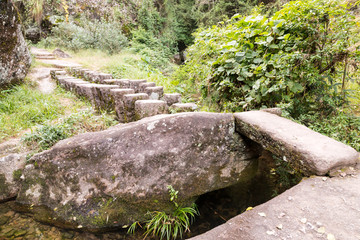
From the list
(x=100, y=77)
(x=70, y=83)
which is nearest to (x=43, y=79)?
(x=70, y=83)

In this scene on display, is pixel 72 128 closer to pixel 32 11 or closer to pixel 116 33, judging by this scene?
pixel 116 33

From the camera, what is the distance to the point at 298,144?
167cm

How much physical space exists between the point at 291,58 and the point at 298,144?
3.73 ft

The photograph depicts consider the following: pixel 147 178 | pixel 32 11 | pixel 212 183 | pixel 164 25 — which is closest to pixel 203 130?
pixel 212 183

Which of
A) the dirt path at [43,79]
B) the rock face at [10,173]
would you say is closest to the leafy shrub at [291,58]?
the rock face at [10,173]

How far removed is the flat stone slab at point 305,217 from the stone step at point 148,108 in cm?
175

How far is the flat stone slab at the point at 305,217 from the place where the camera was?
3.84 feet

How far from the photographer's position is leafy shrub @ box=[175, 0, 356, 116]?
A: 230 centimetres

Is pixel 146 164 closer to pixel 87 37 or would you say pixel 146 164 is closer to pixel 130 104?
pixel 130 104

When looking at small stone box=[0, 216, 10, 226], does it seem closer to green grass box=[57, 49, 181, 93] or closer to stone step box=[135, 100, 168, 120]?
stone step box=[135, 100, 168, 120]

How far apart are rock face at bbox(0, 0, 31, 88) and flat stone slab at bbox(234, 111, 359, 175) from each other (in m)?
4.48

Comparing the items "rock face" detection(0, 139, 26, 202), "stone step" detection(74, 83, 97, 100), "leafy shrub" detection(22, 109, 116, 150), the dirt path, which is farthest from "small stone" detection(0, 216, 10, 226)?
the dirt path

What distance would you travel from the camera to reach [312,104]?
264 centimetres

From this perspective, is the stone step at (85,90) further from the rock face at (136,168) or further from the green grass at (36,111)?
the rock face at (136,168)
